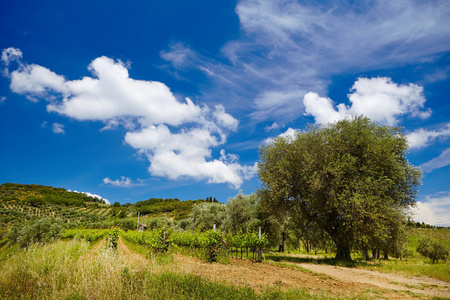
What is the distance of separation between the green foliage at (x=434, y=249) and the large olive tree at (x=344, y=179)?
12.2m

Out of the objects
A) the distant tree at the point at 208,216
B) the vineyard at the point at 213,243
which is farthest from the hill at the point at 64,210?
the vineyard at the point at 213,243

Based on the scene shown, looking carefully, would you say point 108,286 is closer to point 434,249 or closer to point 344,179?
point 344,179

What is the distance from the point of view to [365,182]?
51.9 feet

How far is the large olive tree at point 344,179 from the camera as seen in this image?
50.5 feet

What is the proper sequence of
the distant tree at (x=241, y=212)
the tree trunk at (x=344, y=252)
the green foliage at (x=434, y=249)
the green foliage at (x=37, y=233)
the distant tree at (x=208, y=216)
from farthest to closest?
the distant tree at (x=208, y=216), the green foliage at (x=37, y=233), the distant tree at (x=241, y=212), the green foliage at (x=434, y=249), the tree trunk at (x=344, y=252)

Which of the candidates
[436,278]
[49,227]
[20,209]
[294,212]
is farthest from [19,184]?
[436,278]

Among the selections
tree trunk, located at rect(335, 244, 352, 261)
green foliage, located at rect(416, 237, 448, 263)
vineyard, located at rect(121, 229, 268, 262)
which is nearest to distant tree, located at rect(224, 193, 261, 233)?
tree trunk, located at rect(335, 244, 352, 261)

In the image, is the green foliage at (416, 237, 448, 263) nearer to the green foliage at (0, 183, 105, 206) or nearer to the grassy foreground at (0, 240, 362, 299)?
the grassy foreground at (0, 240, 362, 299)

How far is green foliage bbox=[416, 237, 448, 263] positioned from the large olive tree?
12.2 m

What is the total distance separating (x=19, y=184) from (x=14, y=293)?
171 meters

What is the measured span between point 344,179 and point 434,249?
18.6 meters

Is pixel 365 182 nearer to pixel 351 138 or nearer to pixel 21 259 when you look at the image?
pixel 351 138

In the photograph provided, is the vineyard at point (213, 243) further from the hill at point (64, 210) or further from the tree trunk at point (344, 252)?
the hill at point (64, 210)

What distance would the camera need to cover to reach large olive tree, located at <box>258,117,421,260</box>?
50.5 feet
